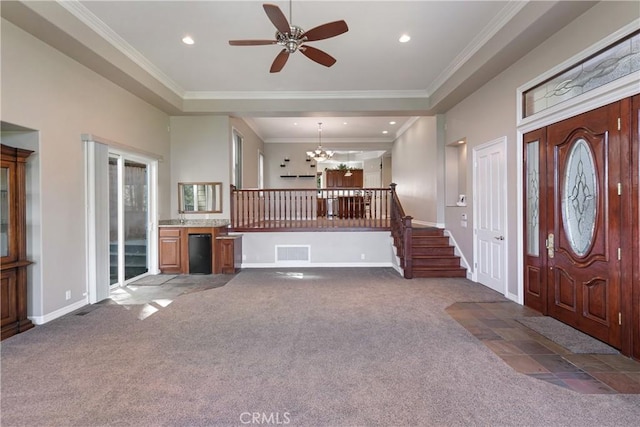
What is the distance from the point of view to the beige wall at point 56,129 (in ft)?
11.5

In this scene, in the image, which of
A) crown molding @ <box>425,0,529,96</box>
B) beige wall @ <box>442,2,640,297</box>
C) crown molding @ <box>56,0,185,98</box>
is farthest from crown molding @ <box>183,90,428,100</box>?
beige wall @ <box>442,2,640,297</box>

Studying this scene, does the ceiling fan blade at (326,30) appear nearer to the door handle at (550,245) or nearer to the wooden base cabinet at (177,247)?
the door handle at (550,245)

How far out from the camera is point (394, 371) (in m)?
2.69

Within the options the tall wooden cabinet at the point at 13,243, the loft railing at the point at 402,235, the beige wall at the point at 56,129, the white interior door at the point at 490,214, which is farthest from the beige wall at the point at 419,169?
the tall wooden cabinet at the point at 13,243

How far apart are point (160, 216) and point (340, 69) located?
4.63 metres

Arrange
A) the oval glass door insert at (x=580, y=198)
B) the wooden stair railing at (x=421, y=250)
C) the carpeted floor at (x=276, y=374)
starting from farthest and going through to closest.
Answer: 1. the wooden stair railing at (x=421, y=250)
2. the oval glass door insert at (x=580, y=198)
3. the carpeted floor at (x=276, y=374)

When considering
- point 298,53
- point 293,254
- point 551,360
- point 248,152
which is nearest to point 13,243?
point 298,53

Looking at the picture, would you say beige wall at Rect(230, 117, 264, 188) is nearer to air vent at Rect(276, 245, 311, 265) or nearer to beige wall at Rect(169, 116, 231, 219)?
beige wall at Rect(169, 116, 231, 219)

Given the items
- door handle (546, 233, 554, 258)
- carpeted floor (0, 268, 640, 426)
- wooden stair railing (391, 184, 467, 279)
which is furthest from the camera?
wooden stair railing (391, 184, 467, 279)

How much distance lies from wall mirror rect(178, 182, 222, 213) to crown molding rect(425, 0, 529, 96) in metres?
5.02

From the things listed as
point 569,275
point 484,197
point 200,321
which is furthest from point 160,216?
point 569,275

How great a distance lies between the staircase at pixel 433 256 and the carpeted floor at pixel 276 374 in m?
1.99

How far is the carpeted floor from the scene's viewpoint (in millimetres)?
2125

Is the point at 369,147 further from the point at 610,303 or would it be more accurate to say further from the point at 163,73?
the point at 610,303
